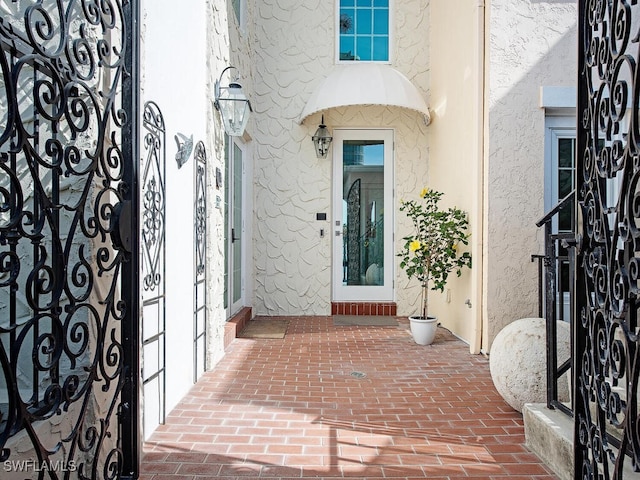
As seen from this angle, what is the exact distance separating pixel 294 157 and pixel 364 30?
6.45 feet

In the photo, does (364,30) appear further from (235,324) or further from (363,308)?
(235,324)

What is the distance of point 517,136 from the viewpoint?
4.45 meters

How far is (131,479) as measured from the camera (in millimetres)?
1930

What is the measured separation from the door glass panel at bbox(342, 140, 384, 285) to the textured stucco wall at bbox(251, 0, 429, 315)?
24cm

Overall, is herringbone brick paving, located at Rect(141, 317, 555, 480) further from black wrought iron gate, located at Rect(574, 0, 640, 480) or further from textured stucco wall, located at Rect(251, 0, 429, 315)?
textured stucco wall, located at Rect(251, 0, 429, 315)

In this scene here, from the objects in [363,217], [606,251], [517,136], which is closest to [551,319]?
[606,251]

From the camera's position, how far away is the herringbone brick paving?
7.70 ft

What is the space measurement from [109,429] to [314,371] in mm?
2257

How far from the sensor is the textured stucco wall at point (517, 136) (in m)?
4.42

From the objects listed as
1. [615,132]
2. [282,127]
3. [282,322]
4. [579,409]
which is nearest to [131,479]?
[579,409]

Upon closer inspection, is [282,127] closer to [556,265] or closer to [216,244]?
[216,244]

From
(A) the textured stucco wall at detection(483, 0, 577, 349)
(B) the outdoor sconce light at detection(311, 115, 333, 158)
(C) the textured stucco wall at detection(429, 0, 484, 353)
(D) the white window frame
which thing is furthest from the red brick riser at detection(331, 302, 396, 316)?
(D) the white window frame

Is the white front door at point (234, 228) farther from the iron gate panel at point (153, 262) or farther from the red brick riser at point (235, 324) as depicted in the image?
the iron gate panel at point (153, 262)

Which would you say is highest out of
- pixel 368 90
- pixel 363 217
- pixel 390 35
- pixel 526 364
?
pixel 390 35
